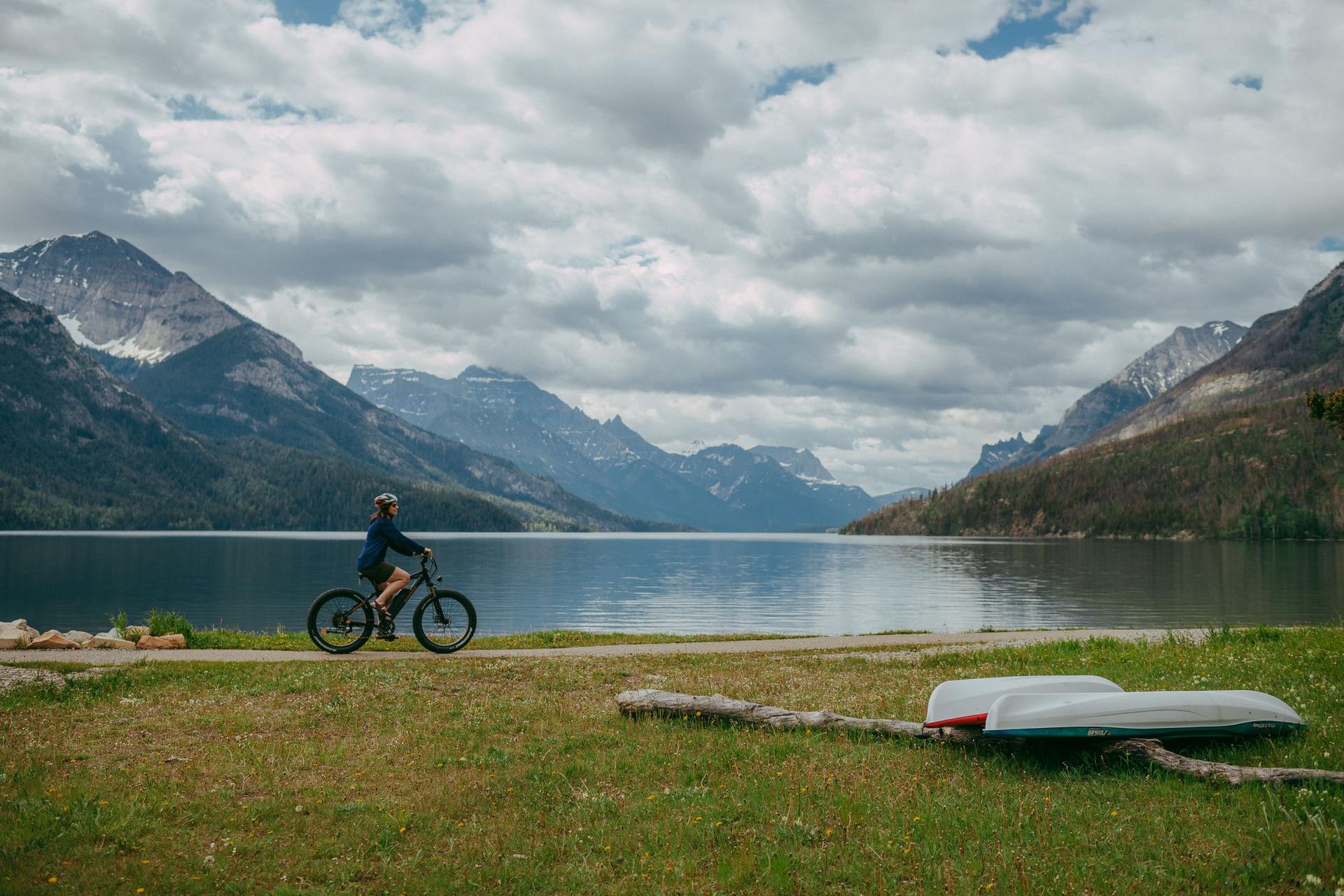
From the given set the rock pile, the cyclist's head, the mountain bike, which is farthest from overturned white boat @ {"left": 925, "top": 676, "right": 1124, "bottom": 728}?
the rock pile

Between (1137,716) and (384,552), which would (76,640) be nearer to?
(384,552)

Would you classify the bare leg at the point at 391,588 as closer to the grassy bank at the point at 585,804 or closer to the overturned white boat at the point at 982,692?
the grassy bank at the point at 585,804

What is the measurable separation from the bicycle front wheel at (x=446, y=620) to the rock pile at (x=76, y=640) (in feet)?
24.6

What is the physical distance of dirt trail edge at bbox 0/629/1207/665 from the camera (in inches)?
911

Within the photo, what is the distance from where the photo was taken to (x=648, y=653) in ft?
84.3

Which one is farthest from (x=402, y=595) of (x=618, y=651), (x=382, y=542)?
(x=618, y=651)

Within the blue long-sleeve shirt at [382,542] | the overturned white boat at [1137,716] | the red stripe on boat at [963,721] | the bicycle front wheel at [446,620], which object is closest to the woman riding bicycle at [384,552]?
the blue long-sleeve shirt at [382,542]

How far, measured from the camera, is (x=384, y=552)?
23703 millimetres

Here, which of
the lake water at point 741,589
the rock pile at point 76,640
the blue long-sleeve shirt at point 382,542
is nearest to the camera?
the blue long-sleeve shirt at point 382,542

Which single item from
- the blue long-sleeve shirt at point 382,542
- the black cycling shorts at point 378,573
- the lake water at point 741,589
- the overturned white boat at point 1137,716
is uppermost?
the blue long-sleeve shirt at point 382,542

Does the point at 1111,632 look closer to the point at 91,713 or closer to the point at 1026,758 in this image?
the point at 1026,758

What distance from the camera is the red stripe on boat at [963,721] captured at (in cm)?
1317

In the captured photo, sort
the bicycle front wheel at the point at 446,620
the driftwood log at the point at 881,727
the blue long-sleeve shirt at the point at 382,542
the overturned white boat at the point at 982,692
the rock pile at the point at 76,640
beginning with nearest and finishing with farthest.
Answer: the driftwood log at the point at 881,727 < the overturned white boat at the point at 982,692 < the blue long-sleeve shirt at the point at 382,542 < the rock pile at the point at 76,640 < the bicycle front wheel at the point at 446,620

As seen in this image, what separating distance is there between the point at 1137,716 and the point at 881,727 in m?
3.75
